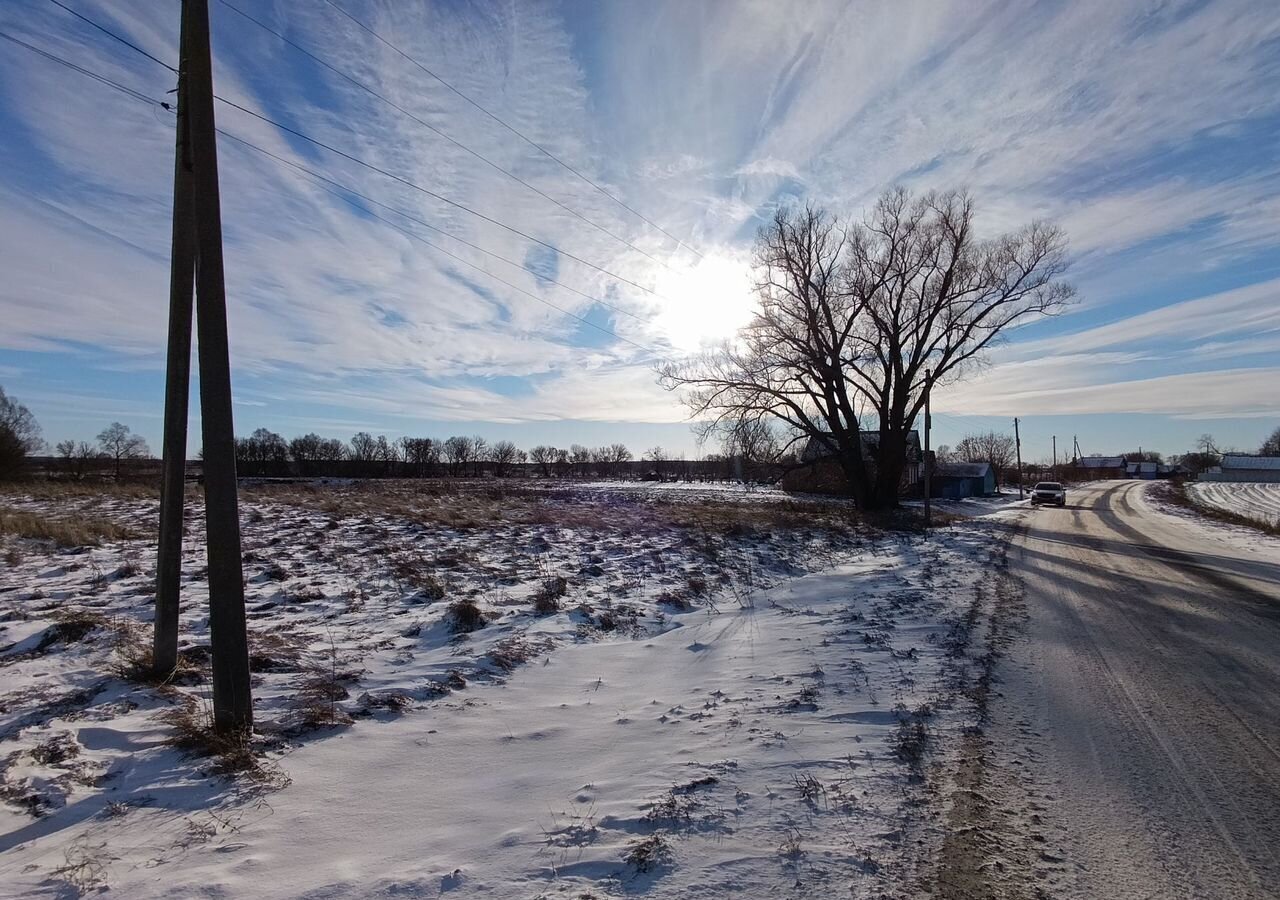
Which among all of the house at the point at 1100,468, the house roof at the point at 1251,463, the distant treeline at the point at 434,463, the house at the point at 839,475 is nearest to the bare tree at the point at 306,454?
the distant treeline at the point at 434,463

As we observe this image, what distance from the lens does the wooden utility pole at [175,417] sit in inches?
198

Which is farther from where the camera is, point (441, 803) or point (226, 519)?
point (226, 519)

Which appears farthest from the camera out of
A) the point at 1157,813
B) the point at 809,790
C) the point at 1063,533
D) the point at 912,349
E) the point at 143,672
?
the point at 912,349

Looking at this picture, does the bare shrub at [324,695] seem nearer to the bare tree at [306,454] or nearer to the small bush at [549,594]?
the small bush at [549,594]

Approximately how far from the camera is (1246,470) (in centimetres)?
11094

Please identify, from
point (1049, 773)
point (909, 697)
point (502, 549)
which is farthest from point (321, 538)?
point (1049, 773)

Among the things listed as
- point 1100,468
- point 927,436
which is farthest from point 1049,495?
point 1100,468

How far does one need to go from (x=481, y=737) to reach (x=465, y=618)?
8.86 ft

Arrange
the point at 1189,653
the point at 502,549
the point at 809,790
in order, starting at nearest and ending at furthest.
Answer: the point at 809,790 < the point at 1189,653 < the point at 502,549

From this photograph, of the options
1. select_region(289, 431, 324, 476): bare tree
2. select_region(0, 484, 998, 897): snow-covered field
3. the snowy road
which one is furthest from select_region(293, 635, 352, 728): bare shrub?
select_region(289, 431, 324, 476): bare tree

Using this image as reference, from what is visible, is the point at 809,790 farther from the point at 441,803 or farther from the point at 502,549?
the point at 502,549

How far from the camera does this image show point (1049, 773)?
3801 mm

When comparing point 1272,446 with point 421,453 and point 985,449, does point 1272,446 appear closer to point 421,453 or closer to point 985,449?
point 985,449

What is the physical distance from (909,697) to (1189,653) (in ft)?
12.3
